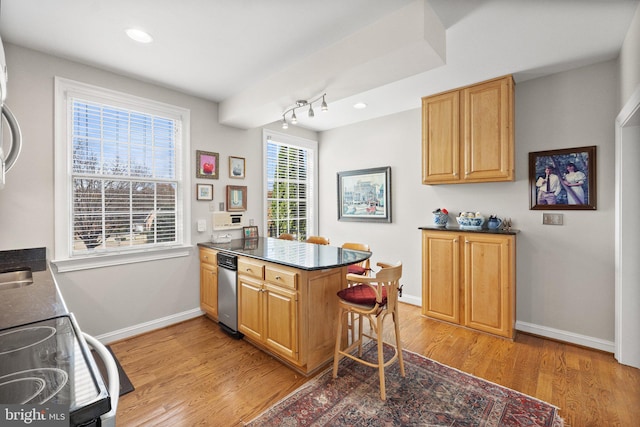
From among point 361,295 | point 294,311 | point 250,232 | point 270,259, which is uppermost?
point 250,232

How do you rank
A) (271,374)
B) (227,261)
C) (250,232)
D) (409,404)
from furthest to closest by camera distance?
(250,232) → (227,261) → (271,374) → (409,404)

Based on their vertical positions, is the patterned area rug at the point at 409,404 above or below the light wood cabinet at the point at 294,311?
below

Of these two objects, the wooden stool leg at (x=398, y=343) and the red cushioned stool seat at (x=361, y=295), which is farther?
the wooden stool leg at (x=398, y=343)

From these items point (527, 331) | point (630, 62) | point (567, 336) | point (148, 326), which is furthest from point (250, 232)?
point (630, 62)

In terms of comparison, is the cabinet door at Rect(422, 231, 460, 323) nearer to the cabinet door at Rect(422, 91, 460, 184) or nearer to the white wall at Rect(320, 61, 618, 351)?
the white wall at Rect(320, 61, 618, 351)

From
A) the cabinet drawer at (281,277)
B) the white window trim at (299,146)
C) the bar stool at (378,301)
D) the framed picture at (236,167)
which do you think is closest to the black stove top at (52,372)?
the cabinet drawer at (281,277)

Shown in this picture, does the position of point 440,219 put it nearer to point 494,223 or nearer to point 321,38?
point 494,223

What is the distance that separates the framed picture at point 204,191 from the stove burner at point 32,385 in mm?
2996

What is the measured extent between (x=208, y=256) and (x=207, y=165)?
1.12m

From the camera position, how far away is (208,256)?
133 inches

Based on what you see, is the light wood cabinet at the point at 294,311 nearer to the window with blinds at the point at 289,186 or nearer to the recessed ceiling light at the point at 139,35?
the window with blinds at the point at 289,186

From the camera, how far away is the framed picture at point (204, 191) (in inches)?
138

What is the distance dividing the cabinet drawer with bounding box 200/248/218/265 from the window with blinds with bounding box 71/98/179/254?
14.7 inches

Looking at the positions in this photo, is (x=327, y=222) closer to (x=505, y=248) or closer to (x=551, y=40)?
(x=505, y=248)
